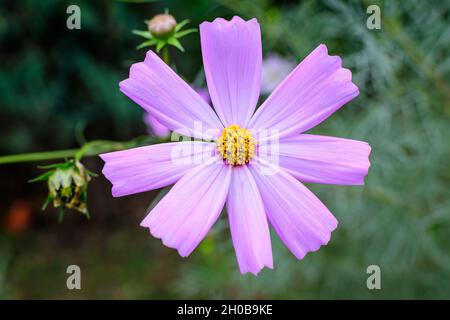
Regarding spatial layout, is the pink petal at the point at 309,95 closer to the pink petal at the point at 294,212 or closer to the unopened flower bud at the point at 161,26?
the pink petal at the point at 294,212

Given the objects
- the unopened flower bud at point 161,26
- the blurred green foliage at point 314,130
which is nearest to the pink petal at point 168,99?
the unopened flower bud at point 161,26

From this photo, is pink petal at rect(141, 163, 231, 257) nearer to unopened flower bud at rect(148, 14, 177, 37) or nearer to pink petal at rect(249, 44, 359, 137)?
pink petal at rect(249, 44, 359, 137)

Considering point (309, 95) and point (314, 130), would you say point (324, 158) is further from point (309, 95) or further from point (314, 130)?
point (314, 130)

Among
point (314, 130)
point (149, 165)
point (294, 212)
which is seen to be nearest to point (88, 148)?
point (149, 165)

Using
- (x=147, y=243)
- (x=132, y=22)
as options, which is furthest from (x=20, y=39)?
(x=147, y=243)

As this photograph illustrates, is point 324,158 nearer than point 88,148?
Yes

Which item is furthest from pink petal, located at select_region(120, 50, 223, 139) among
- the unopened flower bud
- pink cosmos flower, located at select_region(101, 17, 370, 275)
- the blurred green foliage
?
the blurred green foliage
